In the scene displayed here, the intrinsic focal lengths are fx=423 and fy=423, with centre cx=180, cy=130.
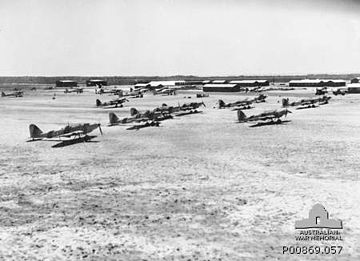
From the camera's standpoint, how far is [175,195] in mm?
20359

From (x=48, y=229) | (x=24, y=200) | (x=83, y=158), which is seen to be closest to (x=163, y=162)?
(x=83, y=158)

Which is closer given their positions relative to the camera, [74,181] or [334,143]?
[74,181]

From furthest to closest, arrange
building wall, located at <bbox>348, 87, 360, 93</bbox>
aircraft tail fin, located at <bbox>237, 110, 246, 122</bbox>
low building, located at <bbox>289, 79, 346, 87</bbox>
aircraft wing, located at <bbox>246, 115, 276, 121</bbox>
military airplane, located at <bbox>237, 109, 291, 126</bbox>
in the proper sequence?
low building, located at <bbox>289, 79, 346, 87</bbox> < building wall, located at <bbox>348, 87, 360, 93</bbox> < aircraft tail fin, located at <bbox>237, 110, 246, 122</bbox> < military airplane, located at <bbox>237, 109, 291, 126</bbox> < aircraft wing, located at <bbox>246, 115, 276, 121</bbox>

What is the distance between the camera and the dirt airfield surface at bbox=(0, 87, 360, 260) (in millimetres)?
14211

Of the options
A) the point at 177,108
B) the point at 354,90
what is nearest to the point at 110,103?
the point at 177,108

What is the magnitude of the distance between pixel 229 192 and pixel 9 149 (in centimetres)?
2054

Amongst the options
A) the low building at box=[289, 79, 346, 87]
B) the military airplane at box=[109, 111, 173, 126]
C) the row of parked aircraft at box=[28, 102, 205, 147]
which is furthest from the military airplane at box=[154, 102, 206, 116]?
the low building at box=[289, 79, 346, 87]

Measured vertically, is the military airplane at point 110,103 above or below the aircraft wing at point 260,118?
above

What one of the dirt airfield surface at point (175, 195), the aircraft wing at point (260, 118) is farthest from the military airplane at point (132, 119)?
the aircraft wing at point (260, 118)

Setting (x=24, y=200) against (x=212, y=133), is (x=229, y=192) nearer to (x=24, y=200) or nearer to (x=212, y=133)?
(x=24, y=200)

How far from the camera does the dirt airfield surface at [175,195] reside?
1421 centimetres

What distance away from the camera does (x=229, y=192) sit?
20594mm

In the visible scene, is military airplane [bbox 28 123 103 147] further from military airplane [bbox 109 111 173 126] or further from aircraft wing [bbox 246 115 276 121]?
aircraft wing [bbox 246 115 276 121]

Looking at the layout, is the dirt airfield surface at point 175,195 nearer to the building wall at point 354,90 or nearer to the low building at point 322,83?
the building wall at point 354,90
